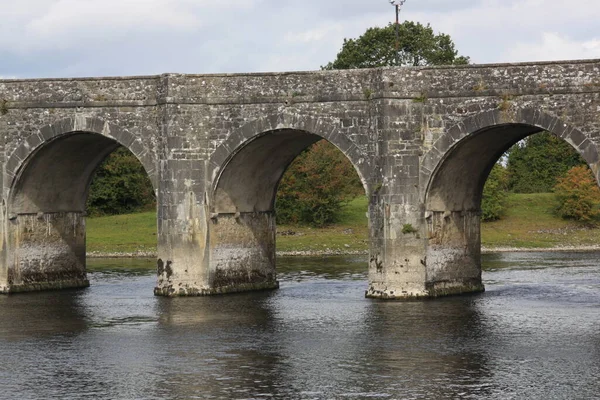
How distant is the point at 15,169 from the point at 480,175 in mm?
15465

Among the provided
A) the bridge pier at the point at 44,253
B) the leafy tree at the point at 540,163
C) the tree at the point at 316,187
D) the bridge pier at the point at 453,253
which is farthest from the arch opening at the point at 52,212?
the leafy tree at the point at 540,163

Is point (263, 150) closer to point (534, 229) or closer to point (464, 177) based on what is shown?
point (464, 177)

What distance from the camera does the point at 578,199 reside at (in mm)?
71062

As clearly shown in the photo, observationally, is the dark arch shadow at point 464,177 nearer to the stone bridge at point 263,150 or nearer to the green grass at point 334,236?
the stone bridge at point 263,150

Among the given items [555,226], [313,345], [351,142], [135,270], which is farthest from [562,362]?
[555,226]

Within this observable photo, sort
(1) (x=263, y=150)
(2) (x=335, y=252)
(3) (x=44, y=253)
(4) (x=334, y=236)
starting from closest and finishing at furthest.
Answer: (1) (x=263, y=150)
(3) (x=44, y=253)
(2) (x=335, y=252)
(4) (x=334, y=236)

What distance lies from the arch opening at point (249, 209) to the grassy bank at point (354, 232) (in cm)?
2096

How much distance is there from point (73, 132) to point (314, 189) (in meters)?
29.6

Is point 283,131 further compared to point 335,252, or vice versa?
point 335,252

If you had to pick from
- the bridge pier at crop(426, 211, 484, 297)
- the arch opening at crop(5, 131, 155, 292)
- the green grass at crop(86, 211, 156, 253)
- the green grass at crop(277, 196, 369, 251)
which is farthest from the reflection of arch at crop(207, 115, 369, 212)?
the green grass at crop(86, 211, 156, 253)

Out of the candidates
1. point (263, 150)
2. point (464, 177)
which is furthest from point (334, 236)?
point (464, 177)

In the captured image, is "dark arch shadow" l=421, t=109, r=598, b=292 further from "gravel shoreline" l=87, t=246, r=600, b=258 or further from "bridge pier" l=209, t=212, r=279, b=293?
"gravel shoreline" l=87, t=246, r=600, b=258

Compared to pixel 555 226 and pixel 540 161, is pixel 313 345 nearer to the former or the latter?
pixel 555 226

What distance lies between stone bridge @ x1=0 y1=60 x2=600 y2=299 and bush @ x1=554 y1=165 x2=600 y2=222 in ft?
98.2
